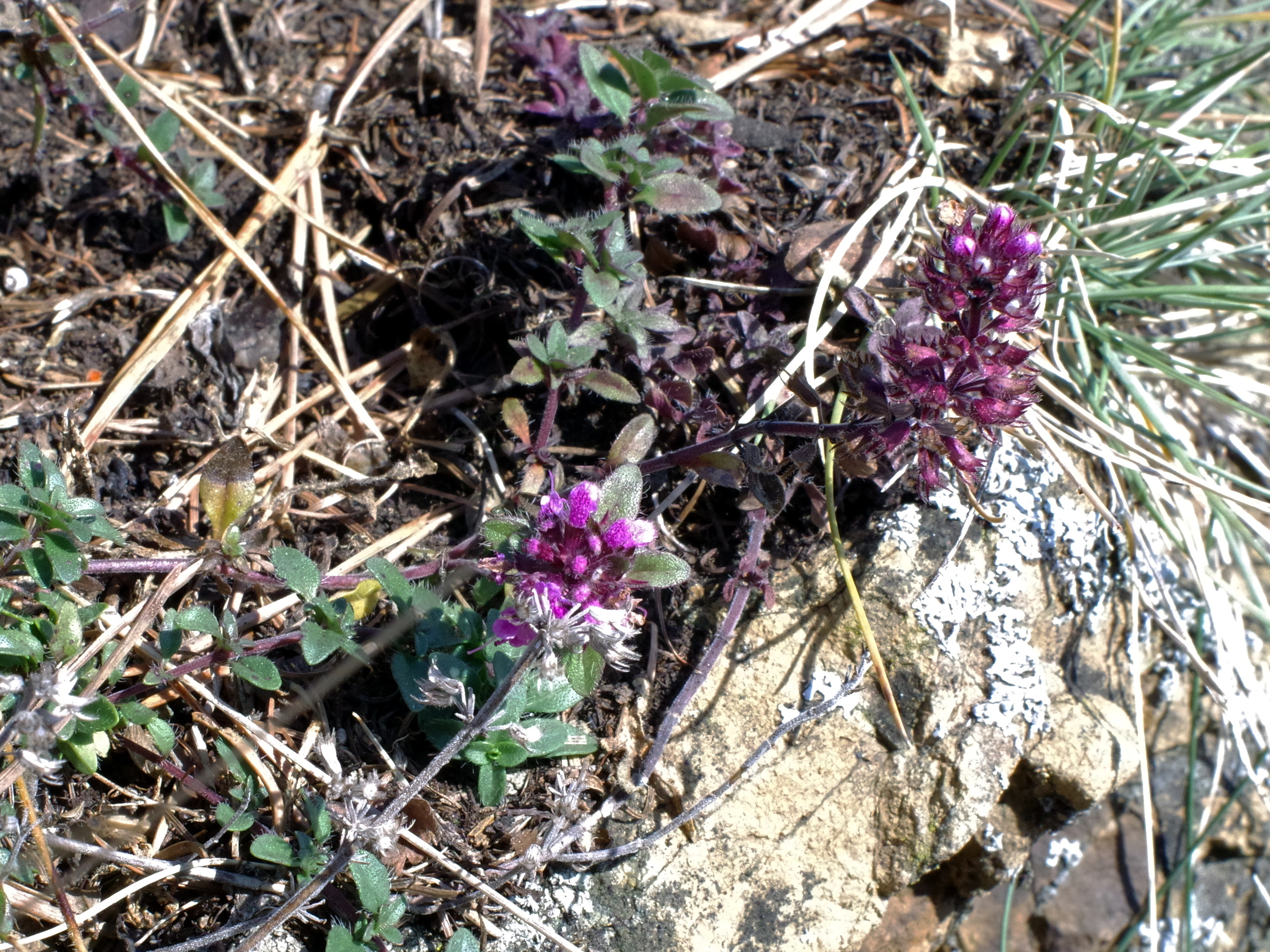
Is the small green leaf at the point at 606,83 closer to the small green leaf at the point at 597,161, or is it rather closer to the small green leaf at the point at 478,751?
the small green leaf at the point at 597,161

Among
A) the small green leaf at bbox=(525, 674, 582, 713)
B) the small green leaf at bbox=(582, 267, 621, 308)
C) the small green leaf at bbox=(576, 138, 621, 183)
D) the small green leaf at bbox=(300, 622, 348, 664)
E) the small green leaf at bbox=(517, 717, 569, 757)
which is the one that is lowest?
the small green leaf at bbox=(517, 717, 569, 757)

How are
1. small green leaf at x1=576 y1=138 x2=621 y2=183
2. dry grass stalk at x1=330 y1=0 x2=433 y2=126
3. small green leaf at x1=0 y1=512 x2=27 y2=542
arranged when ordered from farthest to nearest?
dry grass stalk at x1=330 y1=0 x2=433 y2=126 < small green leaf at x1=576 y1=138 x2=621 y2=183 < small green leaf at x1=0 y1=512 x2=27 y2=542

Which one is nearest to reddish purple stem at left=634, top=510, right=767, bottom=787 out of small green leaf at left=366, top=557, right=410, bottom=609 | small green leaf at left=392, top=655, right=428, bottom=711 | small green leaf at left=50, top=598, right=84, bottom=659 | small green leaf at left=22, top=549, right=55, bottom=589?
small green leaf at left=392, top=655, right=428, bottom=711

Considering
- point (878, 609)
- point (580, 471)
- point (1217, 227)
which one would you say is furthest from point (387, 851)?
point (1217, 227)

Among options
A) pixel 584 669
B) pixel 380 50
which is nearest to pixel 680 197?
pixel 584 669

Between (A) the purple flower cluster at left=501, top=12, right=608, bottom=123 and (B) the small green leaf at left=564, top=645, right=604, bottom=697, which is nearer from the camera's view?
(B) the small green leaf at left=564, top=645, right=604, bottom=697

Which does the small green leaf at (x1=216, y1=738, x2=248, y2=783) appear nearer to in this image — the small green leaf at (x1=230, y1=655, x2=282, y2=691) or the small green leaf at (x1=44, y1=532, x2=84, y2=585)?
the small green leaf at (x1=230, y1=655, x2=282, y2=691)

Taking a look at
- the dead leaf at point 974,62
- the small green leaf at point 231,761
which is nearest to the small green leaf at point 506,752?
the small green leaf at point 231,761
